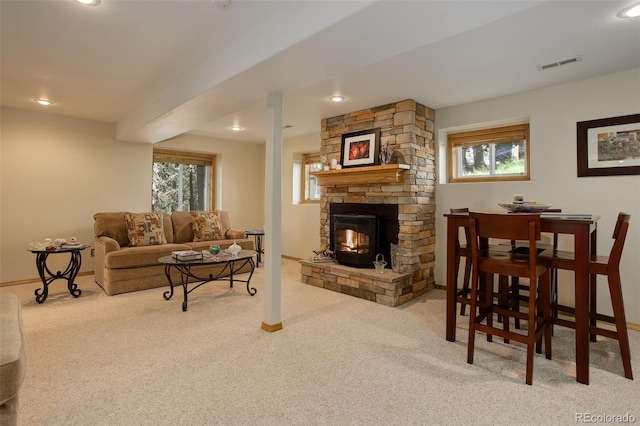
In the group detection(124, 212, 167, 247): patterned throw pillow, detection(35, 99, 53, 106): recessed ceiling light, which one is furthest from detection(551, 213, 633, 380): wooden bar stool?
detection(35, 99, 53, 106): recessed ceiling light

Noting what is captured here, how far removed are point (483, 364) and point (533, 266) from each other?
29.9 inches

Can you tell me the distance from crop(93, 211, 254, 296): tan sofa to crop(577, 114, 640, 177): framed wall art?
4.17m

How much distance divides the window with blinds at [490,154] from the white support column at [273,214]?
8.10ft

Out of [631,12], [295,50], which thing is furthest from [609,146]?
[295,50]

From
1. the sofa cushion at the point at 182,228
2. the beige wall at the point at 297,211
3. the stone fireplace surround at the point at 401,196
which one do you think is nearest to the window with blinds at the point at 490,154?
the stone fireplace surround at the point at 401,196

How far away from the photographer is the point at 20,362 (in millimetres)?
1330

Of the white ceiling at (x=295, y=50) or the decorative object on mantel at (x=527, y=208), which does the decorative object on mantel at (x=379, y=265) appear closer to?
the decorative object on mantel at (x=527, y=208)

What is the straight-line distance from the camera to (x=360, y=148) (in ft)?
13.7

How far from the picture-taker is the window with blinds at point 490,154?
3727 millimetres

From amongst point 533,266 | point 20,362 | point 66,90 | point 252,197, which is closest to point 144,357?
point 20,362

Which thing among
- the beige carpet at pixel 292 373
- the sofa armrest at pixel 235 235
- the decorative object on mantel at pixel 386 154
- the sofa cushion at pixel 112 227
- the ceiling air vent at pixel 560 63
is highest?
the ceiling air vent at pixel 560 63

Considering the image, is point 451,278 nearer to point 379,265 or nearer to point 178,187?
point 379,265

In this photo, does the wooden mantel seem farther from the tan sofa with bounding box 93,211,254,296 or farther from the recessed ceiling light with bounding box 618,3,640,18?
the recessed ceiling light with bounding box 618,3,640,18

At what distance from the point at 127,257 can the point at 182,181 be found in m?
2.58
